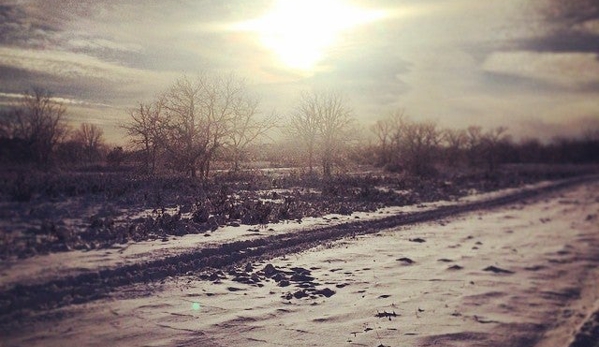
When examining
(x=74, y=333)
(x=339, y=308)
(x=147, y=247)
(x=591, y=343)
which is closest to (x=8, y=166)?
(x=74, y=333)

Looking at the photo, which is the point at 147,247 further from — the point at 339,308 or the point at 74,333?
the point at 339,308

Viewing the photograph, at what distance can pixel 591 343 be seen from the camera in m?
4.61

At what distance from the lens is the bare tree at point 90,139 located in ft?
10.0

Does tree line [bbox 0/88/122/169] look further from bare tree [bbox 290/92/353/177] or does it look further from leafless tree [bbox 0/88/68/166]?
bare tree [bbox 290/92/353/177]

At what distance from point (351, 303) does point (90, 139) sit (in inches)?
121

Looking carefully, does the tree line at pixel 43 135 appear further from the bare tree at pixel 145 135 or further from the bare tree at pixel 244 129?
the bare tree at pixel 244 129

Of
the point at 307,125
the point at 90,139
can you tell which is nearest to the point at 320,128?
the point at 307,125

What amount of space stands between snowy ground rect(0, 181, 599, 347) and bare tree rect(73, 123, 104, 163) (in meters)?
0.72

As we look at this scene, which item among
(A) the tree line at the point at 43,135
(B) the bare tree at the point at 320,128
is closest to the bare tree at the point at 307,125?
(B) the bare tree at the point at 320,128

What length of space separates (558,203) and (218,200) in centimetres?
1832

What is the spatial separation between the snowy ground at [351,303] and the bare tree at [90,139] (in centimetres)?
72

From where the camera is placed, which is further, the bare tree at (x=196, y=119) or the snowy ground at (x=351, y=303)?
the snowy ground at (x=351, y=303)

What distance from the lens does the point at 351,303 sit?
490 cm

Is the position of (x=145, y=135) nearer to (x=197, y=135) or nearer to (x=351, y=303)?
(x=197, y=135)
